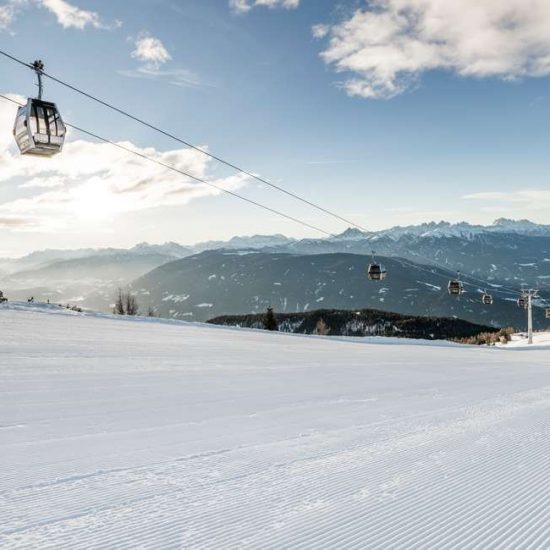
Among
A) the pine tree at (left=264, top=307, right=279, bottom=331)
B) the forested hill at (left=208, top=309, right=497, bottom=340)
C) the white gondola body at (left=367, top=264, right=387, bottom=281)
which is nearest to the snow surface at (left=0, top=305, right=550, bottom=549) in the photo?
the white gondola body at (left=367, top=264, right=387, bottom=281)

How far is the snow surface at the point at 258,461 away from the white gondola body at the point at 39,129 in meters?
4.35

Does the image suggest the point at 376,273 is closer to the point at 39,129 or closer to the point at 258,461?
the point at 39,129

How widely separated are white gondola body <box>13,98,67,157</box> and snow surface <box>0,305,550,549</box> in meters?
4.35

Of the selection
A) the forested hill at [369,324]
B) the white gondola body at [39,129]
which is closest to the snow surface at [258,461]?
the white gondola body at [39,129]

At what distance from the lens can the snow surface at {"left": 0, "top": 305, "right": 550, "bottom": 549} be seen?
3.46 metres

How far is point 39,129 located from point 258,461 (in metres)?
8.56

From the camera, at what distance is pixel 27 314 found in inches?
711

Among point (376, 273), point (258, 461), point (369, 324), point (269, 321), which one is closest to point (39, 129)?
point (258, 461)

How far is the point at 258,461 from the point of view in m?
4.91

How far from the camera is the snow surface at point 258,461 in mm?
3465

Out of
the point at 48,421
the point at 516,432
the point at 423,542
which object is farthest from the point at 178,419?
the point at 516,432

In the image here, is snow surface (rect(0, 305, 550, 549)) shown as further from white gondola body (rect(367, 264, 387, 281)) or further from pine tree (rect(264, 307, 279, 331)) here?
pine tree (rect(264, 307, 279, 331))

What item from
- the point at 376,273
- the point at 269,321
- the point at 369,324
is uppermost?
the point at 376,273

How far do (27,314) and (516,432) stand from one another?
1650 cm
